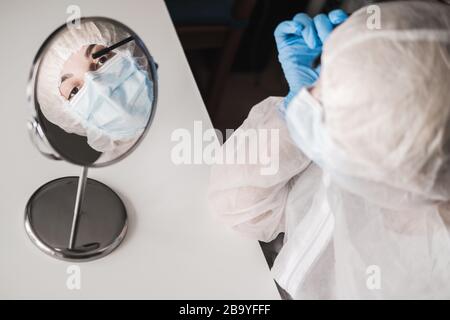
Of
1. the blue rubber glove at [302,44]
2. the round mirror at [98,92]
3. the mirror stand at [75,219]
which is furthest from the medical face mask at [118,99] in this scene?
the blue rubber glove at [302,44]

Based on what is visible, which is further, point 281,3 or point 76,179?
point 281,3

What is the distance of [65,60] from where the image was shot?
75cm

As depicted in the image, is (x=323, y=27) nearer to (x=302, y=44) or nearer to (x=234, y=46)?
(x=302, y=44)

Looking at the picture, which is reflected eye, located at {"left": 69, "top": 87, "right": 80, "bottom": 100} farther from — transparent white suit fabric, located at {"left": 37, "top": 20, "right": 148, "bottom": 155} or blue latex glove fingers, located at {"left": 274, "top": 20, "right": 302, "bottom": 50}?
blue latex glove fingers, located at {"left": 274, "top": 20, "right": 302, "bottom": 50}

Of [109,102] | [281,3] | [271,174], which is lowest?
[281,3]

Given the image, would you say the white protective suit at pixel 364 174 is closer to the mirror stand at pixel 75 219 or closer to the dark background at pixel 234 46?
the mirror stand at pixel 75 219

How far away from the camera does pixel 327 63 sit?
596 mm

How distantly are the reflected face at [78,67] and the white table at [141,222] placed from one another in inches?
7.0

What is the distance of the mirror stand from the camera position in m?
0.79

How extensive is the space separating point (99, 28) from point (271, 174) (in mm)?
360

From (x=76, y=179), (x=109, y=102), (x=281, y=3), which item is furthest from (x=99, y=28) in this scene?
(x=281, y=3)

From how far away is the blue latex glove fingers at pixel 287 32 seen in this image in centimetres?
82

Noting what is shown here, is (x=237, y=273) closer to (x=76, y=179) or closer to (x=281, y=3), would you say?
(x=76, y=179)

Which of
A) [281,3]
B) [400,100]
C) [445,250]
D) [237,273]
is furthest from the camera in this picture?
[281,3]
